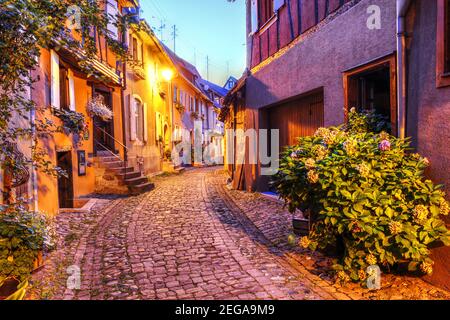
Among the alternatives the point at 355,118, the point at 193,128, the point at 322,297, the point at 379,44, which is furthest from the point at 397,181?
the point at 193,128

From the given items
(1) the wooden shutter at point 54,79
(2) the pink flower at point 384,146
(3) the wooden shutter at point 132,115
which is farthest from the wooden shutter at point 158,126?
(2) the pink flower at point 384,146

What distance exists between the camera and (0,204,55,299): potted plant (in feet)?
10.7

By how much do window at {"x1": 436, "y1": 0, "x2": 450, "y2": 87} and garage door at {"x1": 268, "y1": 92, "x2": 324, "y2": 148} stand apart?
3.27m

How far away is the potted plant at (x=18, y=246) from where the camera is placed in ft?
10.7

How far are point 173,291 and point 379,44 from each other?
3.90 m

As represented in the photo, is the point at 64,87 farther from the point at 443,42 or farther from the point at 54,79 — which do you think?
the point at 443,42

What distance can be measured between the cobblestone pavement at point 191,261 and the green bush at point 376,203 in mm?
366

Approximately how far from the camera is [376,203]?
3105mm

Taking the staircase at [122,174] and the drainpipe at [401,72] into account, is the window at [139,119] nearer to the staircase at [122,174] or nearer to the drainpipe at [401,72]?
the staircase at [122,174]

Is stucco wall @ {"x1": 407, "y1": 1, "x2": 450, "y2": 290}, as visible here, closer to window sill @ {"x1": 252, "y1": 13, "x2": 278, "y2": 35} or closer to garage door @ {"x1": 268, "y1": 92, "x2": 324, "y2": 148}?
garage door @ {"x1": 268, "y1": 92, "x2": 324, "y2": 148}

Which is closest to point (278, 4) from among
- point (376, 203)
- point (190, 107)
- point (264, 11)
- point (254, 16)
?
point (264, 11)

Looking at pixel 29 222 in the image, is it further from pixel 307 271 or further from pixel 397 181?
pixel 397 181

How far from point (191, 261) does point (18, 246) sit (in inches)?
73.6

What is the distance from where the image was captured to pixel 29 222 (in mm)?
3613
